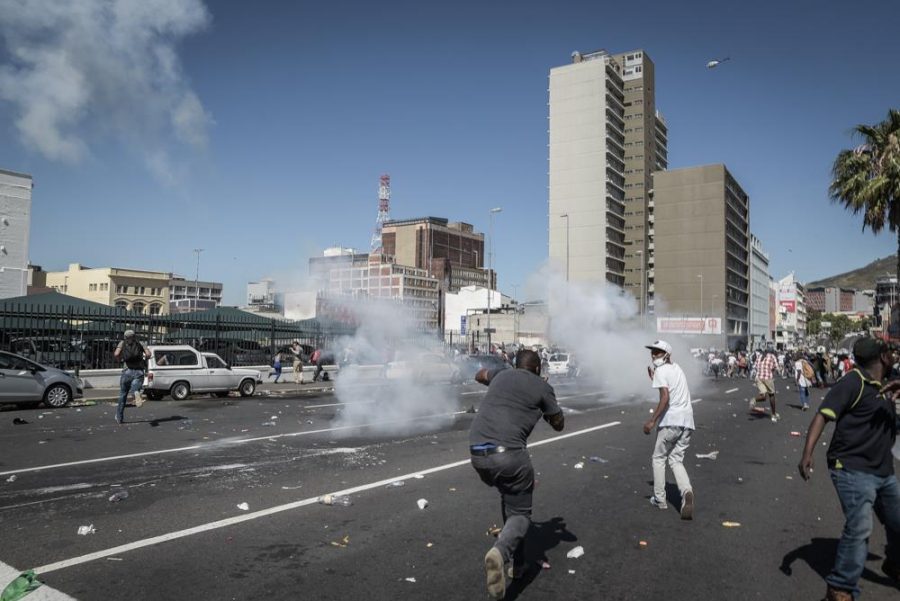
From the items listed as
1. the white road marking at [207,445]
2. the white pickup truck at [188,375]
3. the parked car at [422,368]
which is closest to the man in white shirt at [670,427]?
the white road marking at [207,445]

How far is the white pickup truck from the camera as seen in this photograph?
1795cm

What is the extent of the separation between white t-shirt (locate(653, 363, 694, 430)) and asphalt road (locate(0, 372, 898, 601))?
39.0 inches

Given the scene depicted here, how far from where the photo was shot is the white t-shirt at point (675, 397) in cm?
662

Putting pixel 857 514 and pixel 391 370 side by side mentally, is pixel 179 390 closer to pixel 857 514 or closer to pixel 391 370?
pixel 391 370

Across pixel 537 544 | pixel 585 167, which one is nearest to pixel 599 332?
pixel 537 544

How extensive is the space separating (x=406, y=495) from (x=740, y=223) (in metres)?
115

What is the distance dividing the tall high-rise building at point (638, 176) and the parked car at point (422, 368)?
7684 centimetres

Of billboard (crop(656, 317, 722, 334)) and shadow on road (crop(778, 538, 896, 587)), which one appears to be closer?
shadow on road (crop(778, 538, 896, 587))

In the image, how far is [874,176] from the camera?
21078 millimetres

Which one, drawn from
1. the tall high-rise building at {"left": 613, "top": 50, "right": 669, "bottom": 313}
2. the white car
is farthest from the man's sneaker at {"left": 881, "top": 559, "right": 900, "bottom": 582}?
the tall high-rise building at {"left": 613, "top": 50, "right": 669, "bottom": 313}

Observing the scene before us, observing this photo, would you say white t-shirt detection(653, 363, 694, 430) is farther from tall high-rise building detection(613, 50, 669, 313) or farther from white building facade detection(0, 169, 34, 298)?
tall high-rise building detection(613, 50, 669, 313)

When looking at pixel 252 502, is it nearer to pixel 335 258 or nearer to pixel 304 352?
pixel 335 258

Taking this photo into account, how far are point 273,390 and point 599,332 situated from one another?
46.9ft

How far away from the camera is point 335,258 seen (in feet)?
72.4
